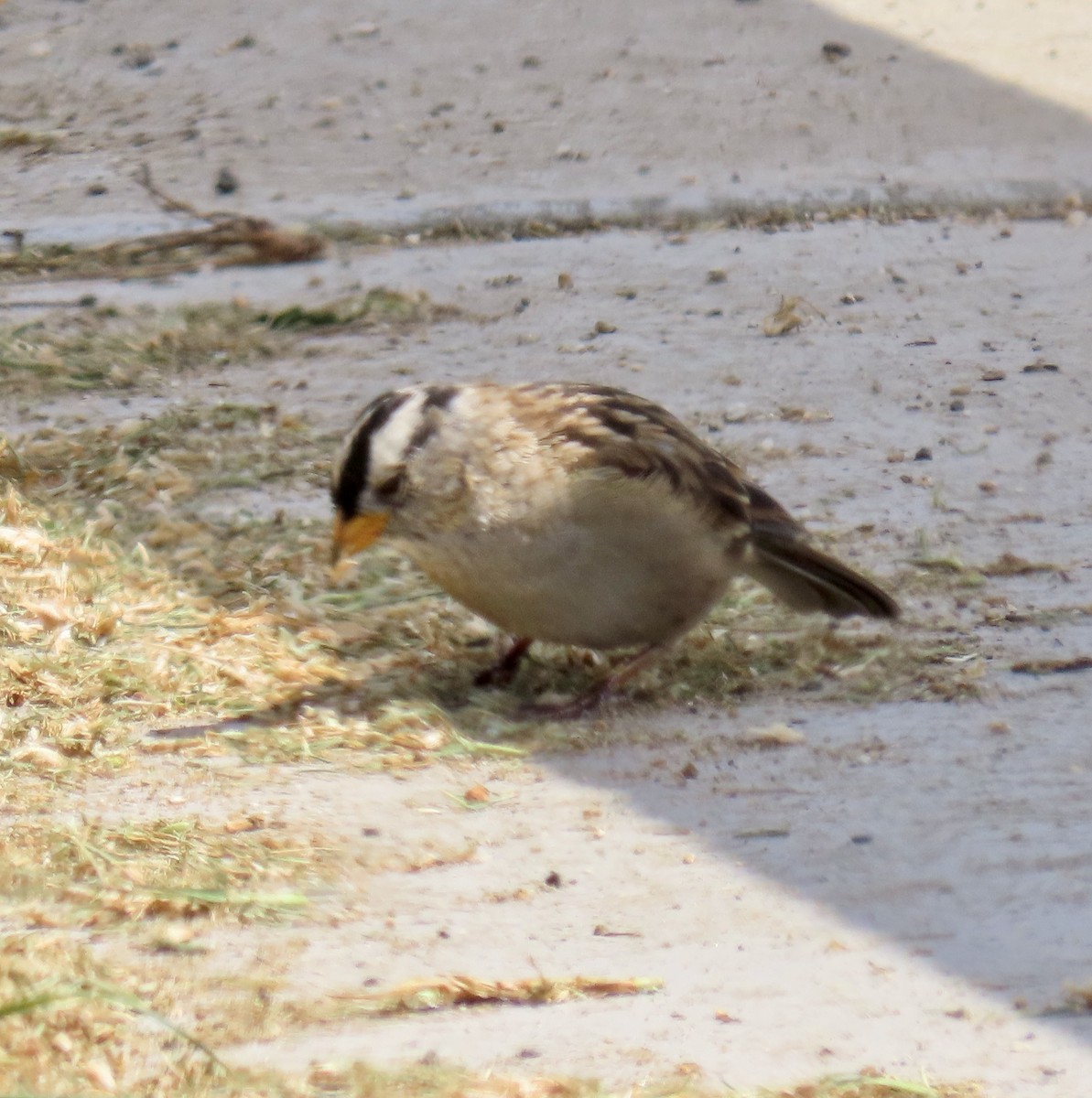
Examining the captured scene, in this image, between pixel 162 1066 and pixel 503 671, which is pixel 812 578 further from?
pixel 162 1066

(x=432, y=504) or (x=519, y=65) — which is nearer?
(x=432, y=504)

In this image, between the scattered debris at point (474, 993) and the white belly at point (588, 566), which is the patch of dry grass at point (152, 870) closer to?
the scattered debris at point (474, 993)

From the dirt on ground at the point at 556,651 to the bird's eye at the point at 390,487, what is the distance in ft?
1.50

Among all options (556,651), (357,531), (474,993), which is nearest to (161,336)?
(556,651)

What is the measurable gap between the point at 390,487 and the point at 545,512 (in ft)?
1.11

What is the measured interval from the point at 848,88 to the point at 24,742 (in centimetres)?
577

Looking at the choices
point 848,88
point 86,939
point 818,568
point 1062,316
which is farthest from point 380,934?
point 848,88

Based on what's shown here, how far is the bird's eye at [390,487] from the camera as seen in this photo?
4.23 m

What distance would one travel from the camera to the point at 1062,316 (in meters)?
6.89

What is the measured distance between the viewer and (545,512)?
4168mm

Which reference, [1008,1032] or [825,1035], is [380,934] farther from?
[1008,1032]

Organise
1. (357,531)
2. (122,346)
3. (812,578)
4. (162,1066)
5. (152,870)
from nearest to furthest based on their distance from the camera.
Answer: (162,1066), (152,870), (357,531), (812,578), (122,346)

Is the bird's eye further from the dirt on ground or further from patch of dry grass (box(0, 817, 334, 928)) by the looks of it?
patch of dry grass (box(0, 817, 334, 928))

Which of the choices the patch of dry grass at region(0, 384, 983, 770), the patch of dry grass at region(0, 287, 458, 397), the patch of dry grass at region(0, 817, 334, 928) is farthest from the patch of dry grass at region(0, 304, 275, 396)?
the patch of dry grass at region(0, 817, 334, 928)
